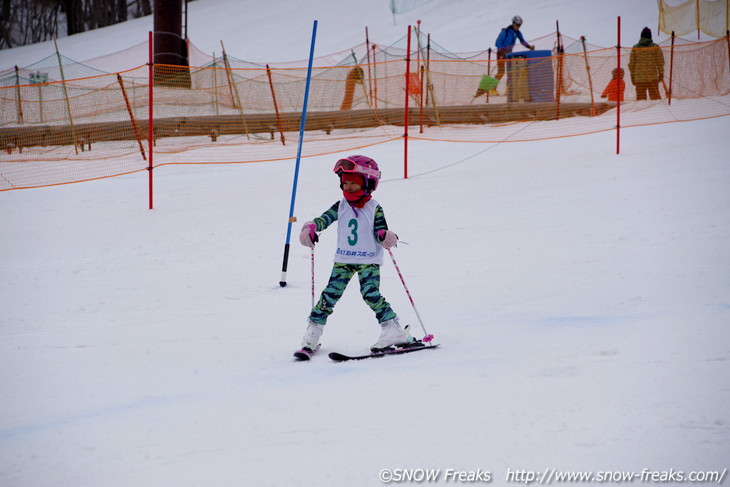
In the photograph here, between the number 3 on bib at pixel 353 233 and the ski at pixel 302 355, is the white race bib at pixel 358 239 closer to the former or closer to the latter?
the number 3 on bib at pixel 353 233

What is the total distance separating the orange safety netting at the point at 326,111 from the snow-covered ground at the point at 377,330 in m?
3.98

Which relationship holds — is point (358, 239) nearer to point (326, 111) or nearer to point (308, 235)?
point (308, 235)

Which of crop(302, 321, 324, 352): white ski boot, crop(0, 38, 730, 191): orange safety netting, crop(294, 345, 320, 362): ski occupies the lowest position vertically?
crop(294, 345, 320, 362): ski

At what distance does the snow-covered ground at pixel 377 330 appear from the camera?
3326mm

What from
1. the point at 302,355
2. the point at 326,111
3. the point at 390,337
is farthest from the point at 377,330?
the point at 326,111

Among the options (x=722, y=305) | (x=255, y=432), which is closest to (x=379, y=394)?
(x=255, y=432)

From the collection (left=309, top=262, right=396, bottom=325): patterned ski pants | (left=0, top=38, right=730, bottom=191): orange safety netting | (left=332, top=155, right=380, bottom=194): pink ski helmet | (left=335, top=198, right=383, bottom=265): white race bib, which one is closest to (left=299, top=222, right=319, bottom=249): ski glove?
(left=335, top=198, right=383, bottom=265): white race bib

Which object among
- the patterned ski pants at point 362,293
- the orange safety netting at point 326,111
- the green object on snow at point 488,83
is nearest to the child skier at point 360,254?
the patterned ski pants at point 362,293

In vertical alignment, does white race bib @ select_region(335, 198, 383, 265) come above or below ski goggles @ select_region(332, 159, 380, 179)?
below

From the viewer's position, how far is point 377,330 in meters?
5.61

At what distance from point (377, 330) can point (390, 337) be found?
678mm

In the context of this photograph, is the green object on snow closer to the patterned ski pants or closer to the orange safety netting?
the orange safety netting

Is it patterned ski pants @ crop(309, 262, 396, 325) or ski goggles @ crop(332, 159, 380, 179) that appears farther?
patterned ski pants @ crop(309, 262, 396, 325)

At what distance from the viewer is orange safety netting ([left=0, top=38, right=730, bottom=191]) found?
51.2ft
